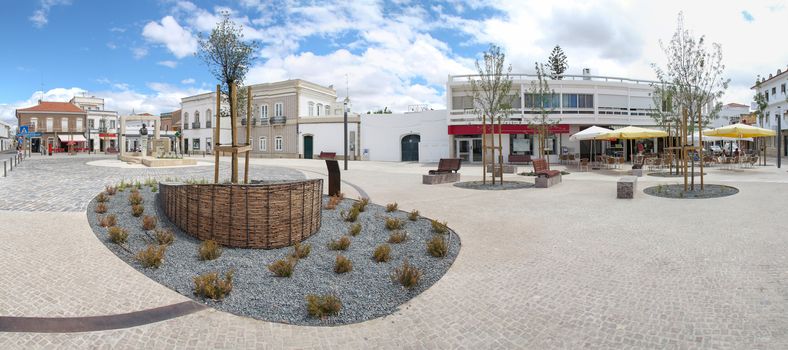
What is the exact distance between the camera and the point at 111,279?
4.78m

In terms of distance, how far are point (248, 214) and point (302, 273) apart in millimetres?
1488

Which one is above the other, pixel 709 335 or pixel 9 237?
pixel 9 237

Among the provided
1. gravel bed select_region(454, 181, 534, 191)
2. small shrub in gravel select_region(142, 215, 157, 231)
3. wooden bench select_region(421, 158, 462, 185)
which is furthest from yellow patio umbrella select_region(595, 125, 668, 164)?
small shrub in gravel select_region(142, 215, 157, 231)

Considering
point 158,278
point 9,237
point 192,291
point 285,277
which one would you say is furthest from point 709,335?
point 9,237

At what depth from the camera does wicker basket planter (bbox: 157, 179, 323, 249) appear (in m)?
6.28

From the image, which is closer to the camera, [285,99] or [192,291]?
[192,291]

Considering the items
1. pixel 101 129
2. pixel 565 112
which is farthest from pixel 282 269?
pixel 101 129

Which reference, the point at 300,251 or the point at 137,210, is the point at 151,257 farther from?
the point at 137,210

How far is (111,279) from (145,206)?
3.65 m

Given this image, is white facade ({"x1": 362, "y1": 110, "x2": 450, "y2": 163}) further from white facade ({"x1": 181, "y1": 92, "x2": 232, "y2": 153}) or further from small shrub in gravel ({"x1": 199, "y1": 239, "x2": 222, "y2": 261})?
small shrub in gravel ({"x1": 199, "y1": 239, "x2": 222, "y2": 261})

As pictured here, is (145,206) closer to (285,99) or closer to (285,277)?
(285,277)

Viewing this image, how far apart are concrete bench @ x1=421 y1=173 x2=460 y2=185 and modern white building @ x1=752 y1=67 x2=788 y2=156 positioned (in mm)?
47248

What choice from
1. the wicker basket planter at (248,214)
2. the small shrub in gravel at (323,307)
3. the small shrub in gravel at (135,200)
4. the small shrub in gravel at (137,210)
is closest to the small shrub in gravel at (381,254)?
the wicker basket planter at (248,214)

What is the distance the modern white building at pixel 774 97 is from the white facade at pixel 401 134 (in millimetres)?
37662
